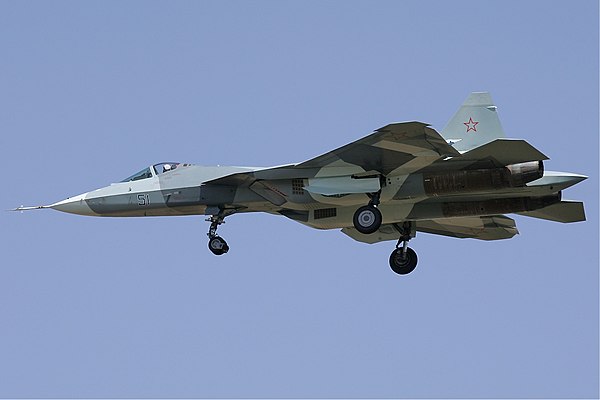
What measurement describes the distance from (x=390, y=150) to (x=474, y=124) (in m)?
3.22

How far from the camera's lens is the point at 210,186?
3453 centimetres

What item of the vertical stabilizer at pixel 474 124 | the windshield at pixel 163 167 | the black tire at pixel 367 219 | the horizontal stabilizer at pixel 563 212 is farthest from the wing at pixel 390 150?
the horizontal stabilizer at pixel 563 212

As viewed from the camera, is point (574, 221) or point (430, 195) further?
point (574, 221)

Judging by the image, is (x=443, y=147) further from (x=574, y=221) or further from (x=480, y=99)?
(x=574, y=221)

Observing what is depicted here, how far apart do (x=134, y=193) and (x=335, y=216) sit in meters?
5.35

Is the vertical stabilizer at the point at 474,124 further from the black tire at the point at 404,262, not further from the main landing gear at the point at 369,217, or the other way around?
the black tire at the point at 404,262

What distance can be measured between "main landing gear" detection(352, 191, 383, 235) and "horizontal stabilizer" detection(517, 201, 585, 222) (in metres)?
4.10

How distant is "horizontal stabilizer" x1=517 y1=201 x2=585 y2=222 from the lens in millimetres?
34906

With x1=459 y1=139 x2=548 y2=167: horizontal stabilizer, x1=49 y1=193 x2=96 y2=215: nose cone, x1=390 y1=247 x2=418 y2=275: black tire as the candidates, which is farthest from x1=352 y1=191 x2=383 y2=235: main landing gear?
x1=49 y1=193 x2=96 y2=215: nose cone

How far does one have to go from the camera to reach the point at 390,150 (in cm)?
3170

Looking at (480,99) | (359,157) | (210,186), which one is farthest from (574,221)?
(210,186)

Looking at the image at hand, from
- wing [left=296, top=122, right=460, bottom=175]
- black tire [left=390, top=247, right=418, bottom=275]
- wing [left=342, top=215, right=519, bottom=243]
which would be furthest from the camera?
wing [left=342, top=215, right=519, bottom=243]

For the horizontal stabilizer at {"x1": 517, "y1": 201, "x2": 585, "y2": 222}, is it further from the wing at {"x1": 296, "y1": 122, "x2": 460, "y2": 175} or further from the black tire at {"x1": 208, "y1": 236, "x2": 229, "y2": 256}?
the black tire at {"x1": 208, "y1": 236, "x2": 229, "y2": 256}

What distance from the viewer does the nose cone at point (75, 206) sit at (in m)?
35.6
